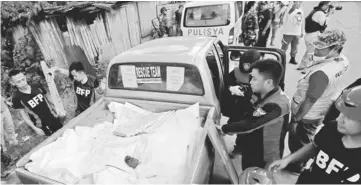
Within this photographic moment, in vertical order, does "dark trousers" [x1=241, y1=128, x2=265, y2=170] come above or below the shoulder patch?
below

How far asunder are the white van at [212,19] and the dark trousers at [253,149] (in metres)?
3.83

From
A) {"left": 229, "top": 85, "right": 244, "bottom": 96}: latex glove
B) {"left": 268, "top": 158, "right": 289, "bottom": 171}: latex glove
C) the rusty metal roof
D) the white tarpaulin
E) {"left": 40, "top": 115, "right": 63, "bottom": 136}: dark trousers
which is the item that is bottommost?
{"left": 40, "top": 115, "right": 63, "bottom": 136}: dark trousers

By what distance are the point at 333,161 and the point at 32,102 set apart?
329cm

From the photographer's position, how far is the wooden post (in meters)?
3.39

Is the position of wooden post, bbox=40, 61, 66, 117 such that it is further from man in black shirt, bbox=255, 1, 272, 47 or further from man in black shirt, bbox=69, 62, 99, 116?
man in black shirt, bbox=255, 1, 272, 47

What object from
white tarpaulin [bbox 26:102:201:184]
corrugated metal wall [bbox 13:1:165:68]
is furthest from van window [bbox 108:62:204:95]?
corrugated metal wall [bbox 13:1:165:68]

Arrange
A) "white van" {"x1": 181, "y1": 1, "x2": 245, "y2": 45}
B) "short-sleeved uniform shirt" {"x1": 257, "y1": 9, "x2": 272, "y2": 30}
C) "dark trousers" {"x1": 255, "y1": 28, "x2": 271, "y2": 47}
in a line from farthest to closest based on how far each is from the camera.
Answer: "dark trousers" {"x1": 255, "y1": 28, "x2": 271, "y2": 47}, "short-sleeved uniform shirt" {"x1": 257, "y1": 9, "x2": 272, "y2": 30}, "white van" {"x1": 181, "y1": 1, "x2": 245, "y2": 45}

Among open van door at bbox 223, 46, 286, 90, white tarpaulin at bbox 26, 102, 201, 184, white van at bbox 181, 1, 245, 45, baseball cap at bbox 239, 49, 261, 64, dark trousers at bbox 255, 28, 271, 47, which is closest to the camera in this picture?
white tarpaulin at bbox 26, 102, 201, 184

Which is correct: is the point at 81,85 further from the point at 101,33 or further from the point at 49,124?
the point at 101,33

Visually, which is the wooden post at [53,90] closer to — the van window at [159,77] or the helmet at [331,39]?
the van window at [159,77]

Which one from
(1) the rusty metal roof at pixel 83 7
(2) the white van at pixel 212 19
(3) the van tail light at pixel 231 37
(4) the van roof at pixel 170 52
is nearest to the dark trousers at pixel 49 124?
(4) the van roof at pixel 170 52

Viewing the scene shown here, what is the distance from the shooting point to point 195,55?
2.28 m

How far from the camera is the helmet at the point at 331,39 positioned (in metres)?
1.94

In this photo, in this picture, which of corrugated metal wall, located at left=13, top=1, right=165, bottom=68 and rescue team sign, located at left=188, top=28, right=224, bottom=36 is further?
rescue team sign, located at left=188, top=28, right=224, bottom=36
